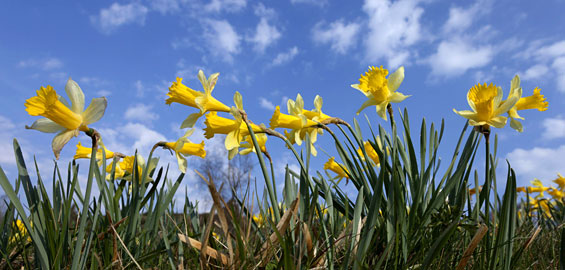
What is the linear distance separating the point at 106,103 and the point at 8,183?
45 centimetres

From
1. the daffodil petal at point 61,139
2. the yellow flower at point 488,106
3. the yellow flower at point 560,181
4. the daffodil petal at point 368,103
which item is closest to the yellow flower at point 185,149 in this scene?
the daffodil petal at point 61,139

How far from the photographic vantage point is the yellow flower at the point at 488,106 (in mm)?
1852

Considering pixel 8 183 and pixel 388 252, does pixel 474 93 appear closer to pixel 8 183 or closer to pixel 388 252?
pixel 388 252

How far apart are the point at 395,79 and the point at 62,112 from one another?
1504 mm

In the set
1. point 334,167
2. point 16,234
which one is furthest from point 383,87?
point 16,234

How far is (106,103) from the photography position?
1.62 meters

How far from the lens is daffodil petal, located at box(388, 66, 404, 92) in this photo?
206 cm

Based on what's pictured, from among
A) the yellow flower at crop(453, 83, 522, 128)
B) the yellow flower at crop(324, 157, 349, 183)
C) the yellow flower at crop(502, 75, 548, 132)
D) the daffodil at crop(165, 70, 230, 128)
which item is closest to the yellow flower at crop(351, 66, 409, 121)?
the yellow flower at crop(453, 83, 522, 128)

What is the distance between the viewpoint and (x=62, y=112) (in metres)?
1.60

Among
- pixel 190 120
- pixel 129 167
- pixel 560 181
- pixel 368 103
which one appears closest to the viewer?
pixel 190 120

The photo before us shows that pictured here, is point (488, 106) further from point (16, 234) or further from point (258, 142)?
point (16, 234)

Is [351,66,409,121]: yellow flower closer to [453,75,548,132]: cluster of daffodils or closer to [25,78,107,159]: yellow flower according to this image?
[453,75,548,132]: cluster of daffodils

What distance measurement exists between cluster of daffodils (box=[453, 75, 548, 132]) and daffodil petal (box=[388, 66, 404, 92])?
1.01 ft

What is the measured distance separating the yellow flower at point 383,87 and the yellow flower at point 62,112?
1239 millimetres
